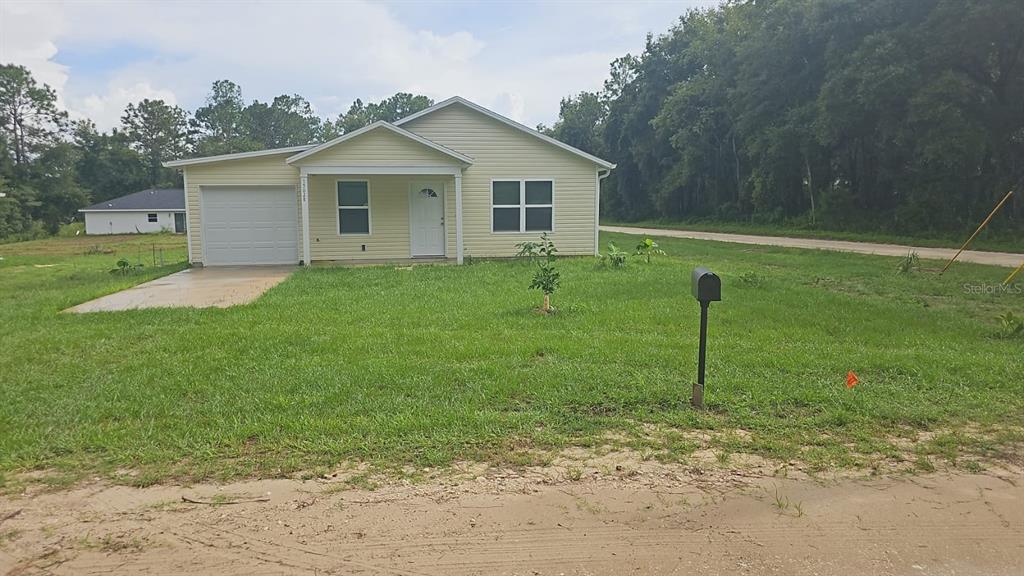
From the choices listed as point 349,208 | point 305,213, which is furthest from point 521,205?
point 305,213

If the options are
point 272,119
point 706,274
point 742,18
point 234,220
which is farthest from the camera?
point 272,119

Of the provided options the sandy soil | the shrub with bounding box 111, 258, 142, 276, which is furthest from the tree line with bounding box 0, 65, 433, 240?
the sandy soil

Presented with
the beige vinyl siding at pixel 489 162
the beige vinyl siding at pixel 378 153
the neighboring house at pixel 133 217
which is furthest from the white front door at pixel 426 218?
the neighboring house at pixel 133 217

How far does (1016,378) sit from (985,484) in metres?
2.45

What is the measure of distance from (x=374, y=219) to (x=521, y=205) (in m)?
3.65

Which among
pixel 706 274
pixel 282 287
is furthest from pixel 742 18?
pixel 706 274

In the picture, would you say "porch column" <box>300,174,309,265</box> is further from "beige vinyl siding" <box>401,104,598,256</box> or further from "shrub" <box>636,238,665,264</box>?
"shrub" <box>636,238,665,264</box>

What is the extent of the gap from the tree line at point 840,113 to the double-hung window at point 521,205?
1457 cm

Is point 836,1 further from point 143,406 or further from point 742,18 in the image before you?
point 143,406

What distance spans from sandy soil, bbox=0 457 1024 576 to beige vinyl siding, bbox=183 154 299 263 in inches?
496

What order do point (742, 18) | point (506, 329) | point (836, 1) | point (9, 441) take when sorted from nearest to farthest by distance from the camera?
point (9, 441), point (506, 329), point (836, 1), point (742, 18)

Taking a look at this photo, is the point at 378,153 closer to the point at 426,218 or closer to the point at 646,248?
the point at 426,218

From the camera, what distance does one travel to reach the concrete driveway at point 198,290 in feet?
30.0

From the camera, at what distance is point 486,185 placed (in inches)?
634
